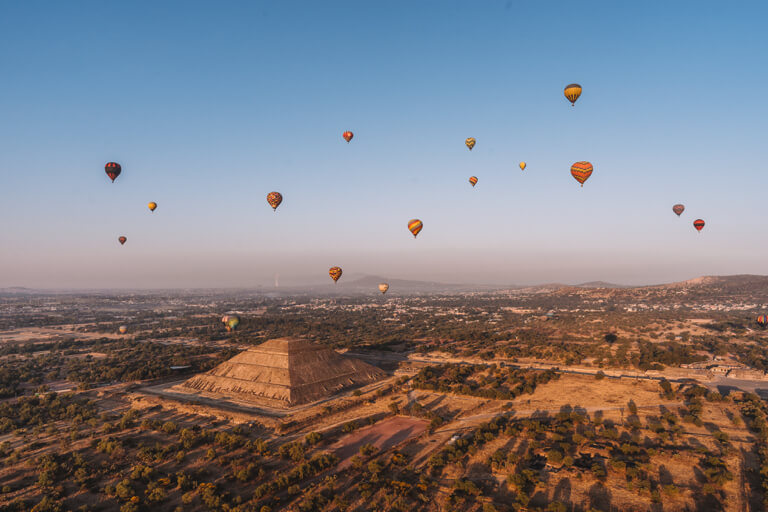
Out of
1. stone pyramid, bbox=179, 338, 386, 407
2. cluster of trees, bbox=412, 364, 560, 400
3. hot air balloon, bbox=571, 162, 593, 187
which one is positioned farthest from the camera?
hot air balloon, bbox=571, 162, 593, 187

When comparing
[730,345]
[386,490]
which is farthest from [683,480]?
[730,345]

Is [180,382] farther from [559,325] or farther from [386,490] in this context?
[559,325]

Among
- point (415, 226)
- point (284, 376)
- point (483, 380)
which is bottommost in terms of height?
point (483, 380)

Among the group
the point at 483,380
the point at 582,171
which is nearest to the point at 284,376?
the point at 483,380

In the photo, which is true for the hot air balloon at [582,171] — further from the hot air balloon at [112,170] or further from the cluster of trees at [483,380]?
the hot air balloon at [112,170]

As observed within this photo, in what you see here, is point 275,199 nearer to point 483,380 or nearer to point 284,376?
point 284,376

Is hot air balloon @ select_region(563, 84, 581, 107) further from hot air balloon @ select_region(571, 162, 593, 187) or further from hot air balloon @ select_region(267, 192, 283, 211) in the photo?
hot air balloon @ select_region(267, 192, 283, 211)

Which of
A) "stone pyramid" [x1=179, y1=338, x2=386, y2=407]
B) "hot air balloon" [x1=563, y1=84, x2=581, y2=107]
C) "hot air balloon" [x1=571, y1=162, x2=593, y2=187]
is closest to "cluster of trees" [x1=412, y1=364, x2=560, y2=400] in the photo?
"stone pyramid" [x1=179, y1=338, x2=386, y2=407]
